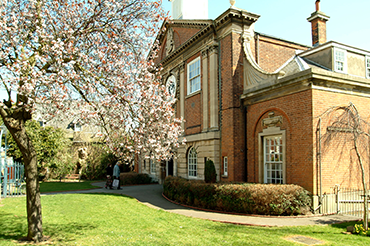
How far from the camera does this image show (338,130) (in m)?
12.1

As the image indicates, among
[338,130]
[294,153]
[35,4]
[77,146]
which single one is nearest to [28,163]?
[35,4]

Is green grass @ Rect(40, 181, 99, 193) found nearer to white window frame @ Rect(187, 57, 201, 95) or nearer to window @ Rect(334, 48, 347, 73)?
white window frame @ Rect(187, 57, 201, 95)

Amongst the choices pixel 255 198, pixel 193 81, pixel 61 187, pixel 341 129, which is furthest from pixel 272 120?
pixel 61 187

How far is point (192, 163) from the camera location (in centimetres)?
1956

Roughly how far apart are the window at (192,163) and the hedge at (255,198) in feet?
19.7

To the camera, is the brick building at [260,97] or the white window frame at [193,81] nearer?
the brick building at [260,97]

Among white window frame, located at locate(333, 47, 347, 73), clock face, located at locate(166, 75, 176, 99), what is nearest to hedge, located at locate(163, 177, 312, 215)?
white window frame, located at locate(333, 47, 347, 73)

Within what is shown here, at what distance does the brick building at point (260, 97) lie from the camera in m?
11.8

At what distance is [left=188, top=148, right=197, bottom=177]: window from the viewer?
1921 cm

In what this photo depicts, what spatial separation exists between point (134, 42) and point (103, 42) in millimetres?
933

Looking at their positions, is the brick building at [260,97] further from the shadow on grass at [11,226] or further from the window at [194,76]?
the shadow on grass at [11,226]

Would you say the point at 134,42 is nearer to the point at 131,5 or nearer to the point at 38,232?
the point at 131,5

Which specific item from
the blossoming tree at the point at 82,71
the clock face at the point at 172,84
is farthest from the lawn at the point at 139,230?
the clock face at the point at 172,84

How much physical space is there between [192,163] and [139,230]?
11030mm
